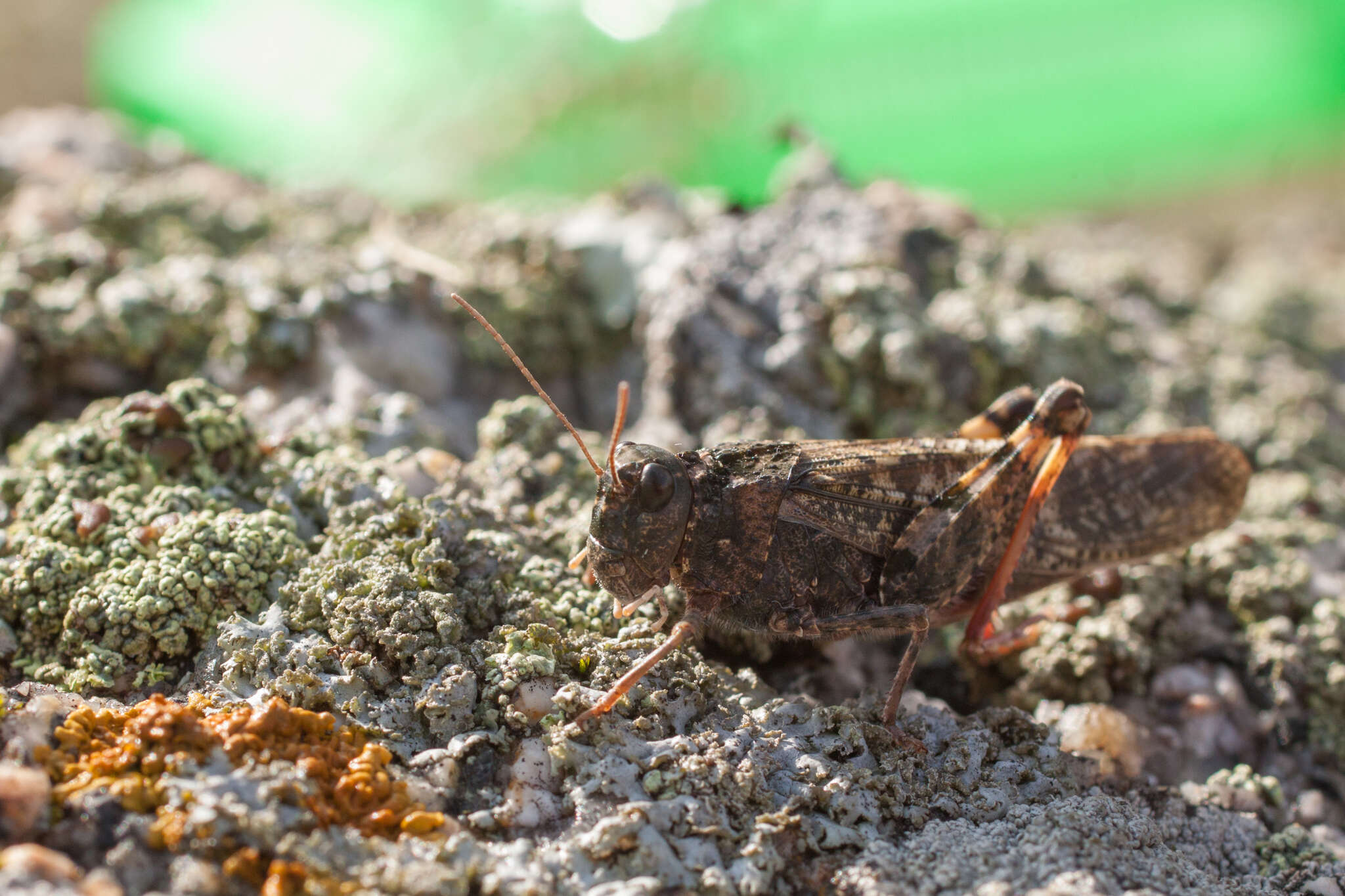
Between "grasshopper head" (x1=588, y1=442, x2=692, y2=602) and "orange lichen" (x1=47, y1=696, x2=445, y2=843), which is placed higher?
"grasshopper head" (x1=588, y1=442, x2=692, y2=602)

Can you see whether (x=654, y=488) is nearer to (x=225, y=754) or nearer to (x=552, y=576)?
(x=552, y=576)

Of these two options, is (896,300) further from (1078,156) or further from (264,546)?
(1078,156)

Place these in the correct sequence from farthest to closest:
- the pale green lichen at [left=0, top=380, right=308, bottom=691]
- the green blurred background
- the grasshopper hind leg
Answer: the green blurred background → the grasshopper hind leg → the pale green lichen at [left=0, top=380, right=308, bottom=691]

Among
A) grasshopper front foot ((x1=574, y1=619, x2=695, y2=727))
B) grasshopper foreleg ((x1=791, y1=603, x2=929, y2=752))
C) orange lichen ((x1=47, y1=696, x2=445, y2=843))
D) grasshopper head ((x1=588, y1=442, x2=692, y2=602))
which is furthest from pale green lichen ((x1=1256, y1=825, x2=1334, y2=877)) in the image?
orange lichen ((x1=47, y1=696, x2=445, y2=843))

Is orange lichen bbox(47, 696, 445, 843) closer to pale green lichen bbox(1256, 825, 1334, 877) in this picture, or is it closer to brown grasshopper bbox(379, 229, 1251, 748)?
brown grasshopper bbox(379, 229, 1251, 748)

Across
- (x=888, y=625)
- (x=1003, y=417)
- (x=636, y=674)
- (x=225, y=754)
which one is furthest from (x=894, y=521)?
(x=225, y=754)

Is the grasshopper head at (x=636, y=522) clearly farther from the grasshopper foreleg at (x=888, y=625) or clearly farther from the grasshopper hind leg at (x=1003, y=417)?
the grasshopper hind leg at (x=1003, y=417)

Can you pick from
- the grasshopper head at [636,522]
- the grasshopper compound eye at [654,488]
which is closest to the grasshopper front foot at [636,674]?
the grasshopper head at [636,522]
